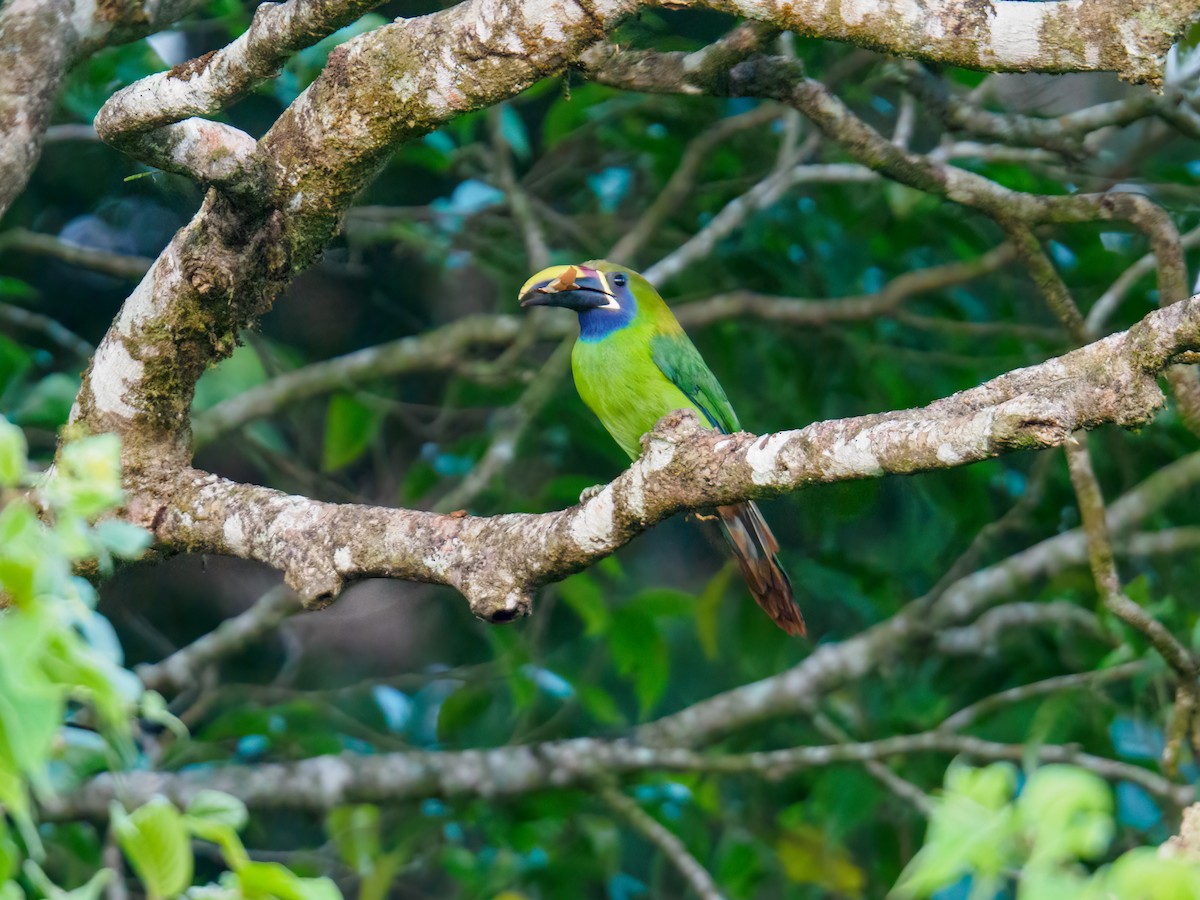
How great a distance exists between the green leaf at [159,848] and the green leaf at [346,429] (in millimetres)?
3529

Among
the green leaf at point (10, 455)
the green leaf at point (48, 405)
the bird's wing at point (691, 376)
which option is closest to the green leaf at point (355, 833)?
the green leaf at point (48, 405)

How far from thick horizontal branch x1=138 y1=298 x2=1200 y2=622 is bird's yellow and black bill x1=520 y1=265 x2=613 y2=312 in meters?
1.41

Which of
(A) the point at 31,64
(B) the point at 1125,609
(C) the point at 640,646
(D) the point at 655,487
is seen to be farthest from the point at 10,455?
(C) the point at 640,646

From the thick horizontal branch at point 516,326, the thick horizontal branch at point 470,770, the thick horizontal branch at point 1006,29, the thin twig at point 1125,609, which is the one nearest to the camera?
the thick horizontal branch at point 1006,29

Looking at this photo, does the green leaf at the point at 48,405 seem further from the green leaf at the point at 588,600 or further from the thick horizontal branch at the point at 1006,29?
the thick horizontal branch at the point at 1006,29

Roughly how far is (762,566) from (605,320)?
0.89 metres

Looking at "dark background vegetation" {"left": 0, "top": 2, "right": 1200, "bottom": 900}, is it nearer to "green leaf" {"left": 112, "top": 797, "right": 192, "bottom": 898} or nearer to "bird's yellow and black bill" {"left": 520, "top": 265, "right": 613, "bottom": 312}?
"bird's yellow and black bill" {"left": 520, "top": 265, "right": 613, "bottom": 312}

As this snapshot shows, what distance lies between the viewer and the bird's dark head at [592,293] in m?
4.07

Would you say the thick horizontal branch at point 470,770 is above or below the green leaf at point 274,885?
below

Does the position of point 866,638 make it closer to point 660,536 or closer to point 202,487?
point 660,536

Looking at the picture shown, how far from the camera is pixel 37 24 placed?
281cm

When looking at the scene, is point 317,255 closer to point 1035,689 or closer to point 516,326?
point 516,326

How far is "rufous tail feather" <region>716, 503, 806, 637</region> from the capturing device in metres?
3.96

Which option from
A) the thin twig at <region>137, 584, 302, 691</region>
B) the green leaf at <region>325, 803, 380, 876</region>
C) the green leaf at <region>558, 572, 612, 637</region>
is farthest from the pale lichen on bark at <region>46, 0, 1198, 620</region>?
the green leaf at <region>325, 803, 380, 876</region>
